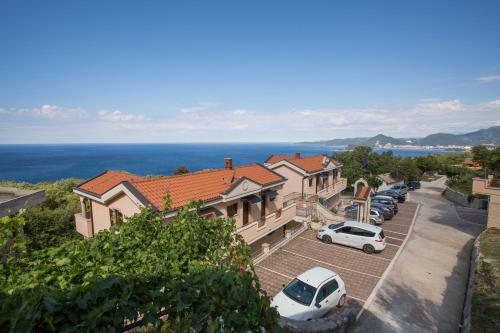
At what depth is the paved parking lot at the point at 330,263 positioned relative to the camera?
13.9 meters

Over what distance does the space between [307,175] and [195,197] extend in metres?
14.9

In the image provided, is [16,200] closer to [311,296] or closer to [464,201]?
[311,296]

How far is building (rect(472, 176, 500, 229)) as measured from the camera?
19656 millimetres

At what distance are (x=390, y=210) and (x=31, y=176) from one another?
11364 centimetres

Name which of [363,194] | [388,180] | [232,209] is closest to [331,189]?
[363,194]

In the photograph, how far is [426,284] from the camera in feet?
46.1

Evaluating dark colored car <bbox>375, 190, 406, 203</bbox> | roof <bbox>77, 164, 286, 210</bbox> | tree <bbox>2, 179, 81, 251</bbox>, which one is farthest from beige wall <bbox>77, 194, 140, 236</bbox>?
dark colored car <bbox>375, 190, 406, 203</bbox>

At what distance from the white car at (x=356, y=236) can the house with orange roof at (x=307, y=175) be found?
7549mm

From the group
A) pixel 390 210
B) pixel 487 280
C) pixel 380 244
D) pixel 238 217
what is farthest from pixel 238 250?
pixel 390 210

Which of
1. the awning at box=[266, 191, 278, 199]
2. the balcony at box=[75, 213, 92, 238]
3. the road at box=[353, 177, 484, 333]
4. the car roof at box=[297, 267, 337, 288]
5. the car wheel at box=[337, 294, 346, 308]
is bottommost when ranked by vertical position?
the road at box=[353, 177, 484, 333]

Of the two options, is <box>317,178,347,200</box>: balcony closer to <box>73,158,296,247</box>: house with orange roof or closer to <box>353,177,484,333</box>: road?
<box>353,177,484,333</box>: road

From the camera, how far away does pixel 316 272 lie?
12055mm

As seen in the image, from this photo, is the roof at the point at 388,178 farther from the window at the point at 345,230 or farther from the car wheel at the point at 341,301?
the car wheel at the point at 341,301

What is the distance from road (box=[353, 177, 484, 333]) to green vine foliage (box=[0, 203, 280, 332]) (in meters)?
8.77
